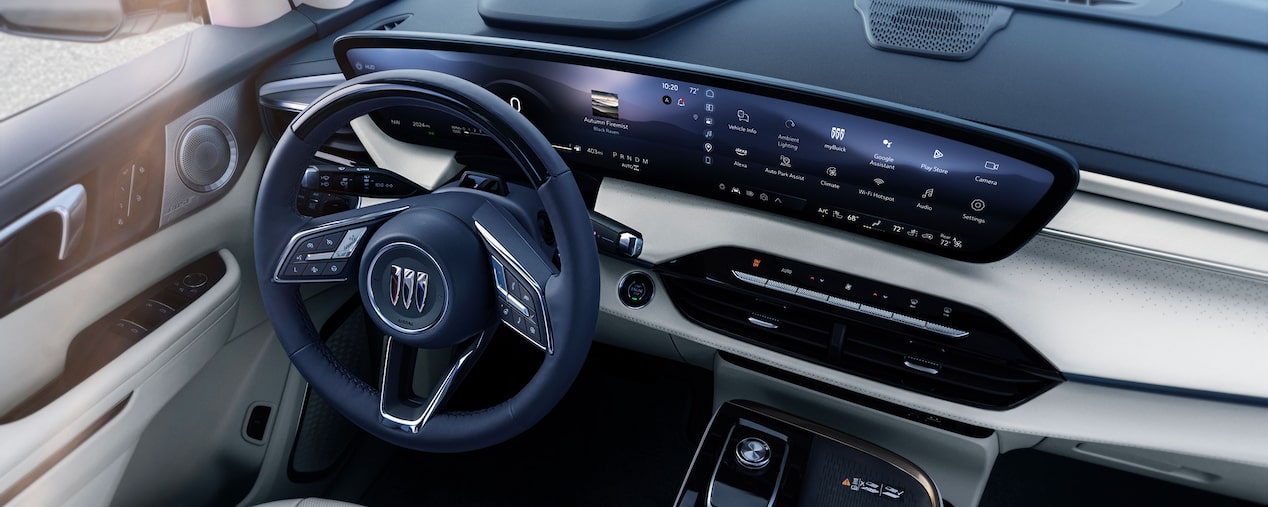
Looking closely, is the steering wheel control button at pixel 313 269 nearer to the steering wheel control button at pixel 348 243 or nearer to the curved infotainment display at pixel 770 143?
the steering wheel control button at pixel 348 243

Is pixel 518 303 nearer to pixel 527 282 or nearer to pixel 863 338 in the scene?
pixel 527 282

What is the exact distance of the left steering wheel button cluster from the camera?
42.9 inches

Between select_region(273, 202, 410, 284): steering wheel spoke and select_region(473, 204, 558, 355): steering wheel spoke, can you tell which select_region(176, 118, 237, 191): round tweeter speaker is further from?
select_region(473, 204, 558, 355): steering wheel spoke

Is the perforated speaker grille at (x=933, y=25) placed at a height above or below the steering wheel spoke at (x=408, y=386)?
above

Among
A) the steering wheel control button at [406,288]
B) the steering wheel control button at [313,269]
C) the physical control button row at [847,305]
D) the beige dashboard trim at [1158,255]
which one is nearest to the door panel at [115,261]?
the steering wheel control button at [313,269]

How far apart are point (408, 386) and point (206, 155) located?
1.94 ft

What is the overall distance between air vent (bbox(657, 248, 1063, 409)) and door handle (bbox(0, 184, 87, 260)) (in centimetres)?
86

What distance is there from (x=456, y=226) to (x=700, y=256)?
422 mm

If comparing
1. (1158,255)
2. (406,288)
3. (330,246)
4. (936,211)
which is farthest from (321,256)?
(1158,255)

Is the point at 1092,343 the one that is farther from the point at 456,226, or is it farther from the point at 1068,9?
the point at 456,226

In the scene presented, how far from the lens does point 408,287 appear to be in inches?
40.8

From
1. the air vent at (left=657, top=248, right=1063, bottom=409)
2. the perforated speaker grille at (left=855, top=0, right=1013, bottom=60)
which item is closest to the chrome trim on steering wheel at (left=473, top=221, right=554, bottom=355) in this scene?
the air vent at (left=657, top=248, right=1063, bottom=409)

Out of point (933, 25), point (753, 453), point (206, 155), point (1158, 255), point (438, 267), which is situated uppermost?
point (933, 25)

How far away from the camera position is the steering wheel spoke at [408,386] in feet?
3.59
